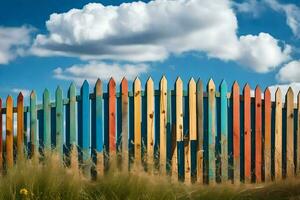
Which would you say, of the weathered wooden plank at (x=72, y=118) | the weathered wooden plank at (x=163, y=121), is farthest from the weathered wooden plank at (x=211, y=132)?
the weathered wooden plank at (x=72, y=118)

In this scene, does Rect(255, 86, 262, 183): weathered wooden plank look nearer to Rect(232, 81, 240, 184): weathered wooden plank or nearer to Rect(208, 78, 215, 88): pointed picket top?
Rect(232, 81, 240, 184): weathered wooden plank

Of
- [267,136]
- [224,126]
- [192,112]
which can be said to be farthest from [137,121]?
[267,136]

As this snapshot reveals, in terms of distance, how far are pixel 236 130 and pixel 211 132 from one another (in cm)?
63

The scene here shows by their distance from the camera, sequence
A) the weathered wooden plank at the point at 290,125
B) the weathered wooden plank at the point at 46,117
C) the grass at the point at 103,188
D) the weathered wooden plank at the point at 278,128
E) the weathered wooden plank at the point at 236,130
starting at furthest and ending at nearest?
the weathered wooden plank at the point at 290,125, the weathered wooden plank at the point at 278,128, the weathered wooden plank at the point at 236,130, the weathered wooden plank at the point at 46,117, the grass at the point at 103,188

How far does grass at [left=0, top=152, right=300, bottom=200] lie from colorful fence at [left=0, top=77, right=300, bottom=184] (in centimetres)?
203

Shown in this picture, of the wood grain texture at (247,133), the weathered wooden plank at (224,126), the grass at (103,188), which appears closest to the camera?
the grass at (103,188)

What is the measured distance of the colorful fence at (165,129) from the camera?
9.09 metres

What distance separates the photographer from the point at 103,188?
20.4ft

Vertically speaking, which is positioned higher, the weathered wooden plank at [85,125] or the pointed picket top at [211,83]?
the pointed picket top at [211,83]

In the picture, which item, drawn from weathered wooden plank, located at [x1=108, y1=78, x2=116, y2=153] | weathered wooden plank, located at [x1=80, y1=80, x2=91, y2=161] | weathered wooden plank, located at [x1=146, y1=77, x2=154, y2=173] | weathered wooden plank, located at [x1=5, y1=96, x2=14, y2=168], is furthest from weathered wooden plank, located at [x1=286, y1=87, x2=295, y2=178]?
weathered wooden plank, located at [x1=5, y1=96, x2=14, y2=168]

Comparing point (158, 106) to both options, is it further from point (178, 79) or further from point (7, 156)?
point (7, 156)

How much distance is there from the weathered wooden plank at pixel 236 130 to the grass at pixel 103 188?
3347mm

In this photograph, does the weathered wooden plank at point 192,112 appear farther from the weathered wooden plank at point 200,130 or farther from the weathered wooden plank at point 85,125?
the weathered wooden plank at point 85,125

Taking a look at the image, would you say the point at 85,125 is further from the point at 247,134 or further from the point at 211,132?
the point at 247,134
